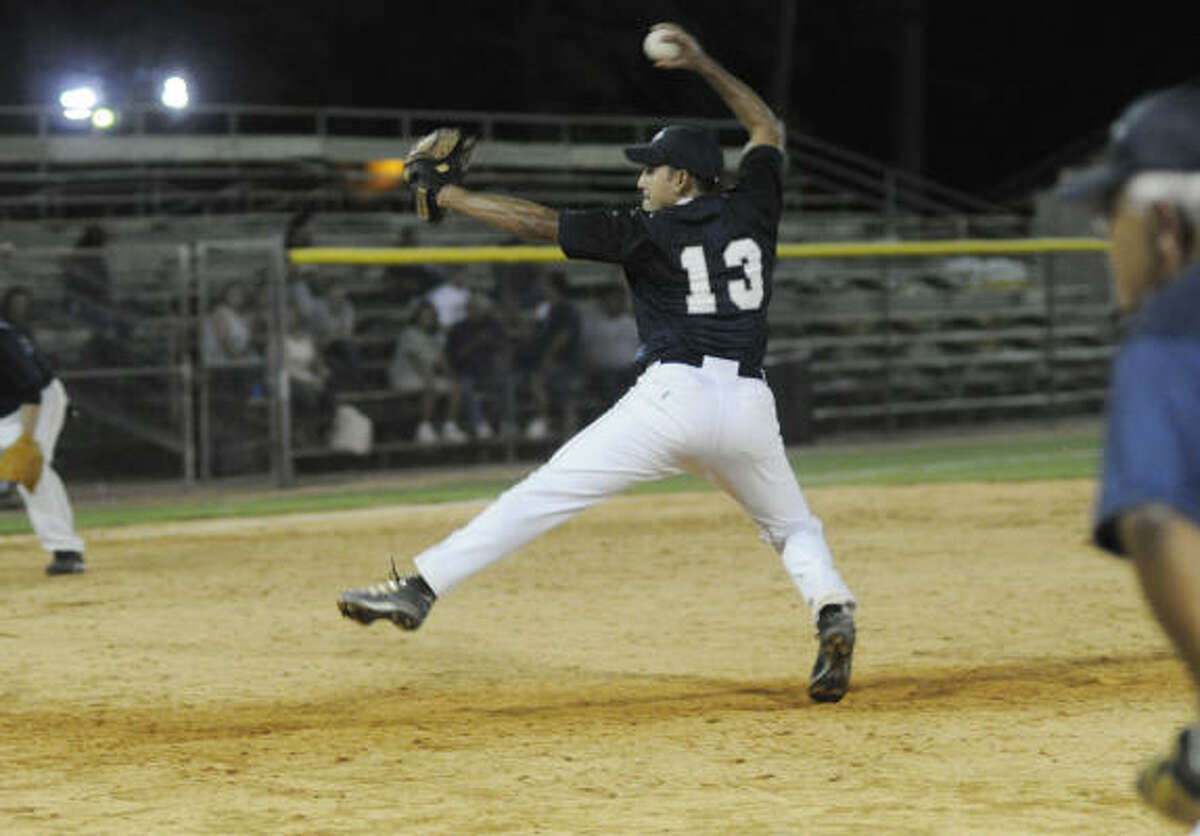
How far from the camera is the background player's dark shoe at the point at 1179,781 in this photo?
A: 299cm

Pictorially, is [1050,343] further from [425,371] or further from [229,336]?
[229,336]

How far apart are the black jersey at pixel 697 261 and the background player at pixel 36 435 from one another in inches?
190

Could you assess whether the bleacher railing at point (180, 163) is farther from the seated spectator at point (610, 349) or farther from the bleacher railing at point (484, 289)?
the seated spectator at point (610, 349)

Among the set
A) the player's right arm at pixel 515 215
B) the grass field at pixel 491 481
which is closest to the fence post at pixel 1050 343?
the grass field at pixel 491 481

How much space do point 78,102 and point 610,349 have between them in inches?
300

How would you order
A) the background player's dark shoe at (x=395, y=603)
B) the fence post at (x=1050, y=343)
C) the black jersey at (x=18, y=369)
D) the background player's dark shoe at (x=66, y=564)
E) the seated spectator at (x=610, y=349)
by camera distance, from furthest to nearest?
the fence post at (x=1050, y=343), the seated spectator at (x=610, y=349), the background player's dark shoe at (x=66, y=564), the black jersey at (x=18, y=369), the background player's dark shoe at (x=395, y=603)

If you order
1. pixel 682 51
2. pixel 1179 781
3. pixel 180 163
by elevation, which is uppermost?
pixel 180 163

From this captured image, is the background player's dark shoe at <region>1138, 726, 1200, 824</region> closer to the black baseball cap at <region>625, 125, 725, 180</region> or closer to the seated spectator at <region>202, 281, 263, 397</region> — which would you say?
the black baseball cap at <region>625, 125, 725, 180</region>

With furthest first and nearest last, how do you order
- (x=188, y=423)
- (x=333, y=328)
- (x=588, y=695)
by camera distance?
(x=333, y=328) → (x=188, y=423) → (x=588, y=695)

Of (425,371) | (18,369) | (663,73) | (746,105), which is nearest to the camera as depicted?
(746,105)

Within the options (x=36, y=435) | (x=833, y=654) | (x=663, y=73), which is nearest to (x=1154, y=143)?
(x=833, y=654)

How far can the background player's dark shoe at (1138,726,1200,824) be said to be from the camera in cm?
299

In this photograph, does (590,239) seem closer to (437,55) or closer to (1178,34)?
(437,55)

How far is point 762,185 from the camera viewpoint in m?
7.32
